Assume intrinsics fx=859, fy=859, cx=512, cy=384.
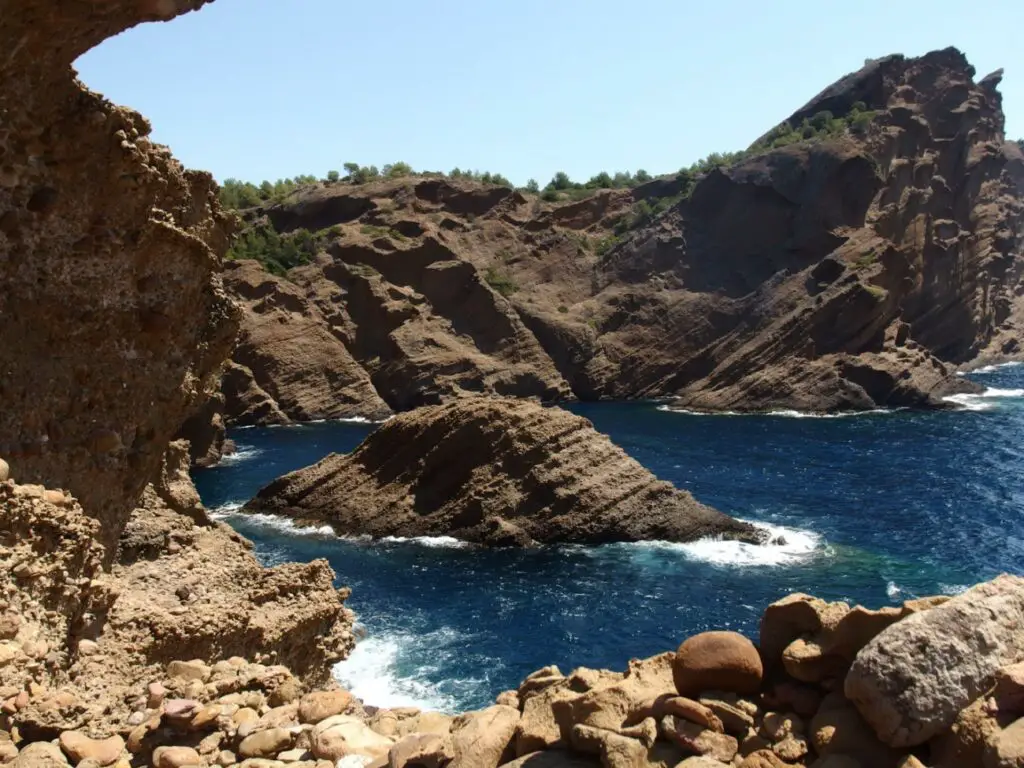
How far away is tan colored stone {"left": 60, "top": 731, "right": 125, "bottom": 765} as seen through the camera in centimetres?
869

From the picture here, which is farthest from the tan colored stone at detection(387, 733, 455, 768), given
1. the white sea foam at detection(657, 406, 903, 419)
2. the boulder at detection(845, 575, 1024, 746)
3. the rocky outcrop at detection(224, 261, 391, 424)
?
the rocky outcrop at detection(224, 261, 391, 424)

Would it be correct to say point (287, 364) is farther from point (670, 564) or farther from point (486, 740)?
point (486, 740)

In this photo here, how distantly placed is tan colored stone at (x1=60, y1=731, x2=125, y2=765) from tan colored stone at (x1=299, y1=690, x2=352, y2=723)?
6.23 feet

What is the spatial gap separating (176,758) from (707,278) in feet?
323

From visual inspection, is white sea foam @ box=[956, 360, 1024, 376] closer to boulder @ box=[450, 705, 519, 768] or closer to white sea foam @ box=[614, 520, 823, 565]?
white sea foam @ box=[614, 520, 823, 565]

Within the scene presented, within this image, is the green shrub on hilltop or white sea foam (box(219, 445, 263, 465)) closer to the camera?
white sea foam (box(219, 445, 263, 465))

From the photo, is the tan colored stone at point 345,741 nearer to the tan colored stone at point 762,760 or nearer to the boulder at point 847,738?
the tan colored stone at point 762,760

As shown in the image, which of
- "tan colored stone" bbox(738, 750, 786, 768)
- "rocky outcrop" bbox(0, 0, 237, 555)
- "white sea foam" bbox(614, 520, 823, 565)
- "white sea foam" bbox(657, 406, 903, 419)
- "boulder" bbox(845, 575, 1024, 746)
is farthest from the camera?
"white sea foam" bbox(657, 406, 903, 419)

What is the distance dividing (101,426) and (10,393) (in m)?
1.76

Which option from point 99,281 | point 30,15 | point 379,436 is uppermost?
point 30,15

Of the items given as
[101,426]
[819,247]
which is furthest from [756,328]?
[101,426]

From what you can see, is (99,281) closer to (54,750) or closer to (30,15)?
(30,15)

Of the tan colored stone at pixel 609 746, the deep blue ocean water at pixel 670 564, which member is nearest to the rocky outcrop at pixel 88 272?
the tan colored stone at pixel 609 746

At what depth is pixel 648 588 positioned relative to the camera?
32.5 metres
